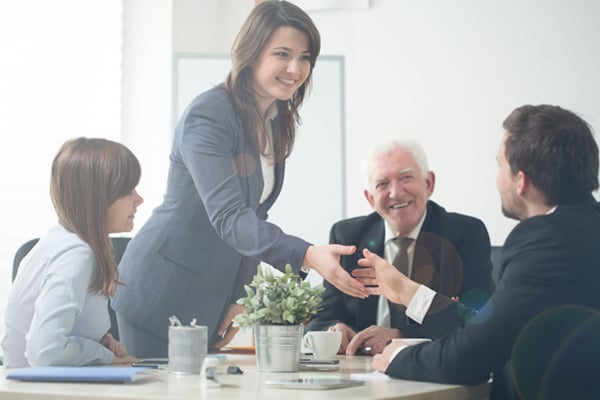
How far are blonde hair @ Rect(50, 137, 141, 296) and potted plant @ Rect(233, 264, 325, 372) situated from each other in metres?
0.37

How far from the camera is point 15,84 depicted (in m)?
3.41

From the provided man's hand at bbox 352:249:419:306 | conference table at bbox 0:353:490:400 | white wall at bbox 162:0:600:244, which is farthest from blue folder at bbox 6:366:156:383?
white wall at bbox 162:0:600:244

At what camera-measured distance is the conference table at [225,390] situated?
4.18ft

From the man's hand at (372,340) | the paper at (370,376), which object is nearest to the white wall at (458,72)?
the man's hand at (372,340)

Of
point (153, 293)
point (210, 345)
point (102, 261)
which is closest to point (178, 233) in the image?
point (153, 293)

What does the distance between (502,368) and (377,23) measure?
298cm

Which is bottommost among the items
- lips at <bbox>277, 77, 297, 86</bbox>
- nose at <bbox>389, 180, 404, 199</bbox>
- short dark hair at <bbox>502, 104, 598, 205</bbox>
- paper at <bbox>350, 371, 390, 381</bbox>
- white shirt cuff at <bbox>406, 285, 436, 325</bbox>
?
paper at <bbox>350, 371, 390, 381</bbox>

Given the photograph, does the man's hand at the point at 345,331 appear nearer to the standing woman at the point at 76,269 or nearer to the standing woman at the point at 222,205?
the standing woman at the point at 222,205

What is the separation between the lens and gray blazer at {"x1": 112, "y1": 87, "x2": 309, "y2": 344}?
7.85 ft

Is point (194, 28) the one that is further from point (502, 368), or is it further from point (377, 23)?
point (502, 368)

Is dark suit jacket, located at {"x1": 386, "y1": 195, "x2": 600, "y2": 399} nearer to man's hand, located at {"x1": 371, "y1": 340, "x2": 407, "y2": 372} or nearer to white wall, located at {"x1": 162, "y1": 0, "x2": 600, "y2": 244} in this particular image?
man's hand, located at {"x1": 371, "y1": 340, "x2": 407, "y2": 372}

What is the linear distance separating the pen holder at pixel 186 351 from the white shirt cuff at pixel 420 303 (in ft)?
1.83

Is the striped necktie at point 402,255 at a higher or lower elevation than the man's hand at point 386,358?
higher

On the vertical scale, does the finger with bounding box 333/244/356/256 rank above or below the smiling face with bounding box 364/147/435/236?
below
